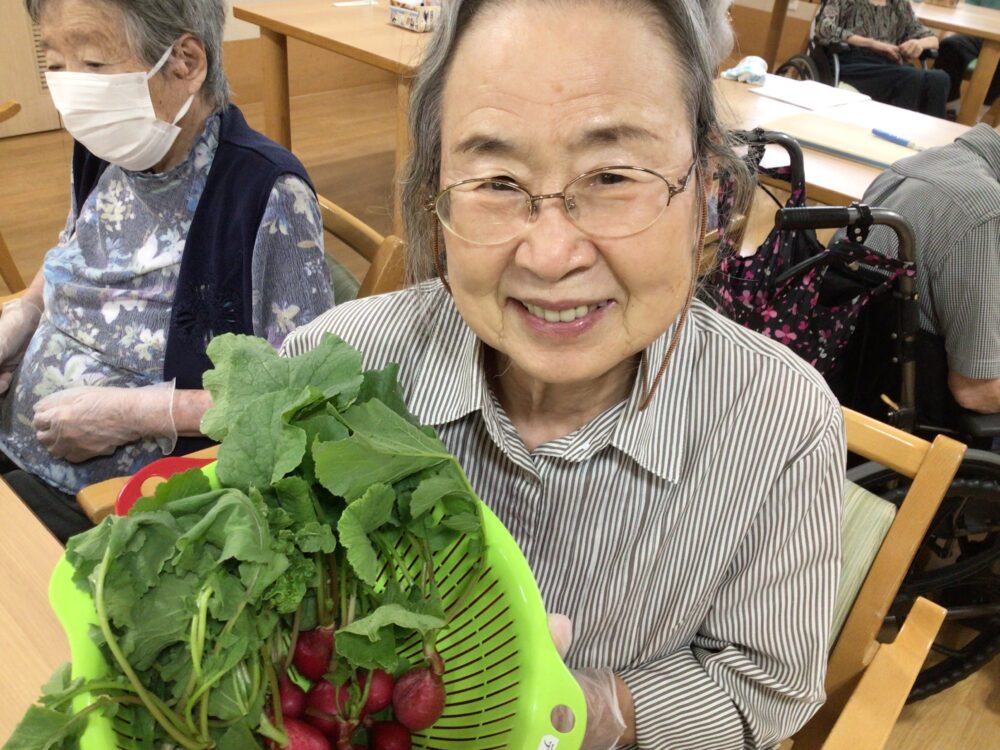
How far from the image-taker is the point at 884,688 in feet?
3.27

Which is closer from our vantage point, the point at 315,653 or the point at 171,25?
the point at 315,653

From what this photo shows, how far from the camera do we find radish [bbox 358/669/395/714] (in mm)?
754

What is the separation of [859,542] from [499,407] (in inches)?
20.0

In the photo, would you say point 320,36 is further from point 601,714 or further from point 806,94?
point 601,714

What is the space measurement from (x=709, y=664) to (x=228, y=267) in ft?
3.40

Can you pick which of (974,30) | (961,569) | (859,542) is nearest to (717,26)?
(859,542)

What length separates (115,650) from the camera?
24.4 inches

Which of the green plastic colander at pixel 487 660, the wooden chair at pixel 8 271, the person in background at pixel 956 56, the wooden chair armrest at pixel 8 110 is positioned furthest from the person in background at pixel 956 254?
the person in background at pixel 956 56

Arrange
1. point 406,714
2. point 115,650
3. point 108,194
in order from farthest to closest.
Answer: point 108,194 → point 406,714 → point 115,650

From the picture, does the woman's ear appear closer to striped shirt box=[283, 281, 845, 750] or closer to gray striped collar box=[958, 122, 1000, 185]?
striped shirt box=[283, 281, 845, 750]

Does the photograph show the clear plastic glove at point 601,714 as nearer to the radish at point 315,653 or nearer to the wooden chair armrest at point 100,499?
the radish at point 315,653

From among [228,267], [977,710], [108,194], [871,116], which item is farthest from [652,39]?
[871,116]

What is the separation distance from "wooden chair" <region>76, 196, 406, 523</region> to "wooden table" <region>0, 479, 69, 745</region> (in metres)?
0.08

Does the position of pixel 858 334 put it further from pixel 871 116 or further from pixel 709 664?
pixel 871 116
